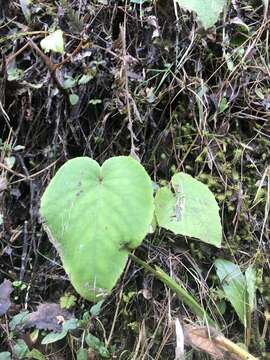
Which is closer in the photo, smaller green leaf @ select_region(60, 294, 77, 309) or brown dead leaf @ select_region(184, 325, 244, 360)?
brown dead leaf @ select_region(184, 325, 244, 360)

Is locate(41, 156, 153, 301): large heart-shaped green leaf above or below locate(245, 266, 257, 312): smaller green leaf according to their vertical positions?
above

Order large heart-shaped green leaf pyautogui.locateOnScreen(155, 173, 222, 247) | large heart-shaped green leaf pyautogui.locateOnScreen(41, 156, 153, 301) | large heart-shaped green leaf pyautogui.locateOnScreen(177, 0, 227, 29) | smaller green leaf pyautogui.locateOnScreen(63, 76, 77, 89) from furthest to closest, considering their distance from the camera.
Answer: smaller green leaf pyautogui.locateOnScreen(63, 76, 77, 89), large heart-shaped green leaf pyautogui.locateOnScreen(177, 0, 227, 29), large heart-shaped green leaf pyautogui.locateOnScreen(155, 173, 222, 247), large heart-shaped green leaf pyautogui.locateOnScreen(41, 156, 153, 301)

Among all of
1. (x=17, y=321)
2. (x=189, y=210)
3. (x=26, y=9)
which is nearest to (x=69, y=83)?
(x=26, y=9)

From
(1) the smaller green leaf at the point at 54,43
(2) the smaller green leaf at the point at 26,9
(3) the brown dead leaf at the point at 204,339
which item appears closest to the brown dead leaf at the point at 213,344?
(3) the brown dead leaf at the point at 204,339

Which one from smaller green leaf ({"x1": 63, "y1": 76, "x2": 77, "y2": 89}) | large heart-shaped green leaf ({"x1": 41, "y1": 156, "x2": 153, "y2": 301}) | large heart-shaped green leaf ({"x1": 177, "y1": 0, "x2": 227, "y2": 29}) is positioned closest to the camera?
large heart-shaped green leaf ({"x1": 41, "y1": 156, "x2": 153, "y2": 301})

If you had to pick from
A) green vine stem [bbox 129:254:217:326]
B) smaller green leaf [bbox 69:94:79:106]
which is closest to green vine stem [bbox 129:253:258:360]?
green vine stem [bbox 129:254:217:326]

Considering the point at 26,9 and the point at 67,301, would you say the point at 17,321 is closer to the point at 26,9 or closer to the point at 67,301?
the point at 67,301

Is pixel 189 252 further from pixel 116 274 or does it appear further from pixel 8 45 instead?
pixel 8 45

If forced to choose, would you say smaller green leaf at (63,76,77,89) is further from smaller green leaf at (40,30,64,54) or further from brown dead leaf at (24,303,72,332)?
brown dead leaf at (24,303,72,332)
